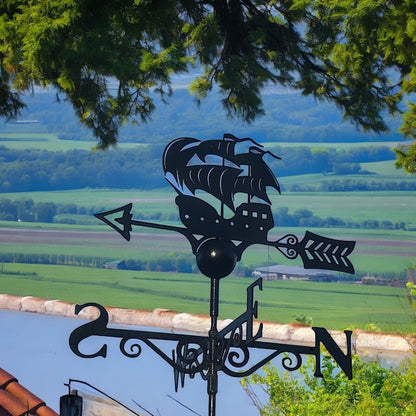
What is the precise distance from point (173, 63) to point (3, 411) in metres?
1.32

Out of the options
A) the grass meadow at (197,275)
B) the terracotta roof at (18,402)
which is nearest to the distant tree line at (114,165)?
the grass meadow at (197,275)

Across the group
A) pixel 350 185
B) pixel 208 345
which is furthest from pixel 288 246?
pixel 350 185

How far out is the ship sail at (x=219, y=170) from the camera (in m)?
1.14

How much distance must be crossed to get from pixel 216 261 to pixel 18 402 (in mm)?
507

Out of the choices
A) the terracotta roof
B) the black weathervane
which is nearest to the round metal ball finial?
the black weathervane

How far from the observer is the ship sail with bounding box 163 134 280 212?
1.14 metres

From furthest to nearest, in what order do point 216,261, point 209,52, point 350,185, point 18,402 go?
1. point 350,185
2. point 209,52
3. point 18,402
4. point 216,261

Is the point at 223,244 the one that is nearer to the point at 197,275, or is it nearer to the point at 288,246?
the point at 288,246

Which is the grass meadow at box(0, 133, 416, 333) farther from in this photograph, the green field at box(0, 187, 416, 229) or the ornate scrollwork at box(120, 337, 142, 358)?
the ornate scrollwork at box(120, 337, 142, 358)

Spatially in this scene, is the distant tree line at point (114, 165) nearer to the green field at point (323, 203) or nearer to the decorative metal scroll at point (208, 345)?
the green field at point (323, 203)

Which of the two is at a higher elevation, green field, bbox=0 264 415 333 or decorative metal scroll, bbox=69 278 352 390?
decorative metal scroll, bbox=69 278 352 390

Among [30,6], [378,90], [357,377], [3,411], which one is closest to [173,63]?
[30,6]

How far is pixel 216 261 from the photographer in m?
1.07

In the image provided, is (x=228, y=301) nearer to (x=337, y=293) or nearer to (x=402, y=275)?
(x=337, y=293)
